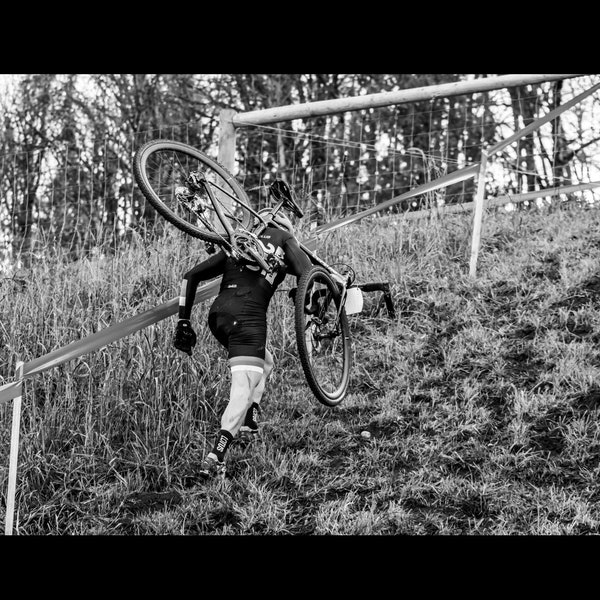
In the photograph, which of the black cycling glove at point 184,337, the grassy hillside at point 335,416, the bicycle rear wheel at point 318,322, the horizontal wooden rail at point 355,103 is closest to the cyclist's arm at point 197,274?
the black cycling glove at point 184,337

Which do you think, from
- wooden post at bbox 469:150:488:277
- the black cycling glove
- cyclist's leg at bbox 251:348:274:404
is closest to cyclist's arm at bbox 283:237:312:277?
cyclist's leg at bbox 251:348:274:404

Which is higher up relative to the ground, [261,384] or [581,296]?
[581,296]

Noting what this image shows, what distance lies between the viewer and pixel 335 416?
19.6 ft

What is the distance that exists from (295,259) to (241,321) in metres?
0.51

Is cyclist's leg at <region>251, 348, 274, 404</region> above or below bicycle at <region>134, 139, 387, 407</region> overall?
below

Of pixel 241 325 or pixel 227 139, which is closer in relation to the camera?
pixel 241 325

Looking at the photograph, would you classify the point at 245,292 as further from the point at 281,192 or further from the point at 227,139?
the point at 227,139

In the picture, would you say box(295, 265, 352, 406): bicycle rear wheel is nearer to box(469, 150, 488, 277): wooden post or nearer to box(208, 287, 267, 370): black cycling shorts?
box(208, 287, 267, 370): black cycling shorts

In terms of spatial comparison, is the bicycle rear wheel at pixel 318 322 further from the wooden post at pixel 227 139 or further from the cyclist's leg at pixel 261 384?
the wooden post at pixel 227 139

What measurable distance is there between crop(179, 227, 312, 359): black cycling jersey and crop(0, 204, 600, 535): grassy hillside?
0.98 metres

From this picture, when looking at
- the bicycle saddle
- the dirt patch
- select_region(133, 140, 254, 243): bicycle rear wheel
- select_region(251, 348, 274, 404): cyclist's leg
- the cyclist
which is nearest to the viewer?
select_region(133, 140, 254, 243): bicycle rear wheel

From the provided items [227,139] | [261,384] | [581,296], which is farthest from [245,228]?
[581,296]

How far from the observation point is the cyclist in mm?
4625

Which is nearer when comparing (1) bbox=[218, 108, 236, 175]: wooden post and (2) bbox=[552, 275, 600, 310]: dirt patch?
(2) bbox=[552, 275, 600, 310]: dirt patch
